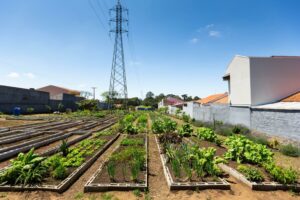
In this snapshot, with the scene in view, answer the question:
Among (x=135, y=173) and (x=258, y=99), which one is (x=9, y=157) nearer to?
(x=135, y=173)

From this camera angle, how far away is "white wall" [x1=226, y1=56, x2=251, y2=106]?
14.2 m

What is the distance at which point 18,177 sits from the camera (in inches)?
178

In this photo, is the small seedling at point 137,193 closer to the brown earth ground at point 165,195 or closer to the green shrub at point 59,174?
the brown earth ground at point 165,195

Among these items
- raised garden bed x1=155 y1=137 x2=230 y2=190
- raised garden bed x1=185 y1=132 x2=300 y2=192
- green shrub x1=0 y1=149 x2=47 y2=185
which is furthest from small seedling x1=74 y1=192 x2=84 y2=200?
raised garden bed x1=185 y1=132 x2=300 y2=192

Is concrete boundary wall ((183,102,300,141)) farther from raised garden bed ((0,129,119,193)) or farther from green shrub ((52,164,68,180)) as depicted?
green shrub ((52,164,68,180))

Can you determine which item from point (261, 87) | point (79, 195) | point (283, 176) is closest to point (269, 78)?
point (261, 87)

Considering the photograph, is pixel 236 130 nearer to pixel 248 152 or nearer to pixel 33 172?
pixel 248 152

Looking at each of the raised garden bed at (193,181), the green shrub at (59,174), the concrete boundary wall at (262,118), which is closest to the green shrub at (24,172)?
the green shrub at (59,174)

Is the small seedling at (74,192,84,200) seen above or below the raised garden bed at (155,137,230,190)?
below

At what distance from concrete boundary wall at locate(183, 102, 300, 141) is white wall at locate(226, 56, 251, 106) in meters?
0.87

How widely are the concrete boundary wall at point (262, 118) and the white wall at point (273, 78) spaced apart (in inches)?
54.3

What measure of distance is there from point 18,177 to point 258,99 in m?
15.0

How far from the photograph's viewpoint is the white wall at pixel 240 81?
14.2 m

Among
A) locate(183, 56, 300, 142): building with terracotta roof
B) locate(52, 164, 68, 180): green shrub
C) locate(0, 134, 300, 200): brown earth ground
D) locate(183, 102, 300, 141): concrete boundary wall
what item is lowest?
locate(0, 134, 300, 200): brown earth ground
